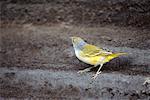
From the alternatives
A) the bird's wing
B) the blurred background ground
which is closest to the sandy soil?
the blurred background ground

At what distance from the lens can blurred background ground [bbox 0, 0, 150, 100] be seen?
5.41 m

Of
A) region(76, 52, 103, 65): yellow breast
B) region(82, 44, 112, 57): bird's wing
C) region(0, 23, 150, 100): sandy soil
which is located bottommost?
region(0, 23, 150, 100): sandy soil

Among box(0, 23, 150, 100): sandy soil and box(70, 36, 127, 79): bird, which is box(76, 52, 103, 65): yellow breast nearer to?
box(70, 36, 127, 79): bird

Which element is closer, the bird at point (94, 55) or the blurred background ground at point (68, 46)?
the bird at point (94, 55)

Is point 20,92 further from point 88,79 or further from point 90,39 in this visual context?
point 90,39

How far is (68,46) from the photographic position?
257 inches

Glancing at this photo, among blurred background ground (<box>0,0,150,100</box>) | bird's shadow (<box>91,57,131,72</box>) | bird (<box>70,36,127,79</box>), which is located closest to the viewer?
bird (<box>70,36,127,79</box>)

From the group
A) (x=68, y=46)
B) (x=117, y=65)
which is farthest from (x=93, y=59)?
(x=68, y=46)

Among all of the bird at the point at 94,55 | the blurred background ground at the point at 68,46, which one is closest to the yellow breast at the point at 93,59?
the bird at the point at 94,55

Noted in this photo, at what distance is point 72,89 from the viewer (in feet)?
17.9

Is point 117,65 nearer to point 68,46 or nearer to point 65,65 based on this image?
point 65,65

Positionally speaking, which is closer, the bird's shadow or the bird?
the bird

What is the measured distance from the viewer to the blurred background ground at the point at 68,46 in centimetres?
541

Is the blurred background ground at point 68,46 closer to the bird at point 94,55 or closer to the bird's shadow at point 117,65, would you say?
the bird's shadow at point 117,65
